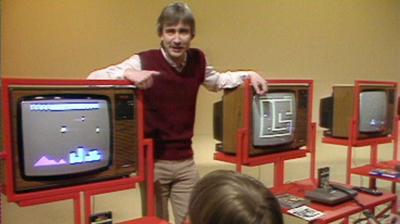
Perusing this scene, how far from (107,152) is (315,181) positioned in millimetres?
1320

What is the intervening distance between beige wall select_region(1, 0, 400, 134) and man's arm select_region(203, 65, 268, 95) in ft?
10.8

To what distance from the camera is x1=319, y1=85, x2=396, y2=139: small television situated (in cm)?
300

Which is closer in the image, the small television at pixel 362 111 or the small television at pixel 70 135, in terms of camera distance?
the small television at pixel 70 135

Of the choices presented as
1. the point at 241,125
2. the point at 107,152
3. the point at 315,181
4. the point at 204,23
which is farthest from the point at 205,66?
the point at 204,23

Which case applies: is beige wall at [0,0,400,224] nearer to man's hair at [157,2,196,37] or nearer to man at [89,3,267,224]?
man at [89,3,267,224]

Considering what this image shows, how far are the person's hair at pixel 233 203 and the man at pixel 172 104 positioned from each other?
3.84 feet

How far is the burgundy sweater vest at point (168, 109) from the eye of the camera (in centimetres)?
200

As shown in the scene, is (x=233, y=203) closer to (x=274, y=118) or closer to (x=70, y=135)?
(x=70, y=135)

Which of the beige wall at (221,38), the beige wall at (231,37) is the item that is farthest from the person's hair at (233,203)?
the beige wall at (231,37)

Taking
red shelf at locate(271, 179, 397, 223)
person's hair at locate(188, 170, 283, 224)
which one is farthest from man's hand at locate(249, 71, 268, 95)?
person's hair at locate(188, 170, 283, 224)

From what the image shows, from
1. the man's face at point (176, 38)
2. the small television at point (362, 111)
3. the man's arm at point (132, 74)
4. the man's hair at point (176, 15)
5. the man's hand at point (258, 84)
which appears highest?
the man's hair at point (176, 15)

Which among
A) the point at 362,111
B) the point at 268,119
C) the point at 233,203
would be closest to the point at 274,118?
the point at 268,119

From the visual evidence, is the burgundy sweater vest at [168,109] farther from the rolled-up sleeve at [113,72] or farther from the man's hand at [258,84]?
the man's hand at [258,84]

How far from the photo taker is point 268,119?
2293mm
